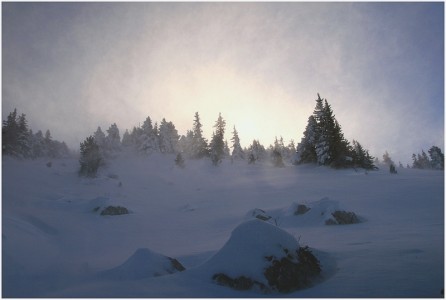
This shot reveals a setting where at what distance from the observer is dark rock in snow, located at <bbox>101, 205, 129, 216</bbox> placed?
18.7 m

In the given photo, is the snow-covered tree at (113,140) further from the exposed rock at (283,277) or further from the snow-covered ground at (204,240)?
the exposed rock at (283,277)

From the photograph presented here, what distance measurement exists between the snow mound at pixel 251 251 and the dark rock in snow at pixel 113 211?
48.8 feet

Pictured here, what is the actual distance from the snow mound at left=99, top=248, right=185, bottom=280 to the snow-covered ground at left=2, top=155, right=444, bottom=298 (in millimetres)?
35

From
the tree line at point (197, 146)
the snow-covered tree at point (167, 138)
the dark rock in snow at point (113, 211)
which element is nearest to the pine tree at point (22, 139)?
the tree line at point (197, 146)

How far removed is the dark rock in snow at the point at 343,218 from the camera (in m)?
12.5

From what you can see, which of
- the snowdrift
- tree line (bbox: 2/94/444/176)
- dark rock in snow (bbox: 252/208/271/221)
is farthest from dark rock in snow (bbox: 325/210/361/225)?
tree line (bbox: 2/94/444/176)

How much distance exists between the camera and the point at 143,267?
6.47 m

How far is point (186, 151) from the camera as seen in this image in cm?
7231

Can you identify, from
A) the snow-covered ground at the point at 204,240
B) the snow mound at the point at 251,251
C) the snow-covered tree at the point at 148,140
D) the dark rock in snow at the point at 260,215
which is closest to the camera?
the snow-covered ground at the point at 204,240

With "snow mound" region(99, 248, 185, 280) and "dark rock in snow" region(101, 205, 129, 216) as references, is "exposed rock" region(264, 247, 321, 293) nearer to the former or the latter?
"snow mound" region(99, 248, 185, 280)

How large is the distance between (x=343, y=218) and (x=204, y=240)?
663cm

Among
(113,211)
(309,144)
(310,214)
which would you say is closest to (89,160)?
(113,211)

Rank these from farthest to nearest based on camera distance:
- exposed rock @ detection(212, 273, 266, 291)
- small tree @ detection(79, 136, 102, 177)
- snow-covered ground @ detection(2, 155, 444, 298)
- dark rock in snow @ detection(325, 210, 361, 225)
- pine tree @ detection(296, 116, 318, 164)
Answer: pine tree @ detection(296, 116, 318, 164) < small tree @ detection(79, 136, 102, 177) < dark rock in snow @ detection(325, 210, 361, 225) < exposed rock @ detection(212, 273, 266, 291) < snow-covered ground @ detection(2, 155, 444, 298)

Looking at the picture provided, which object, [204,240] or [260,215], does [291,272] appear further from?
[260,215]
